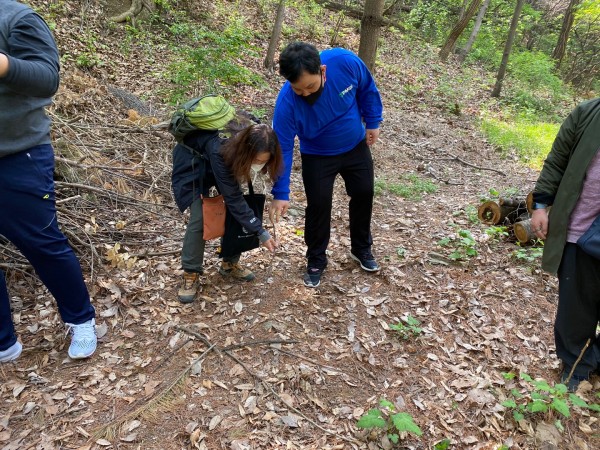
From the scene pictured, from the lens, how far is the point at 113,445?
2.33 metres

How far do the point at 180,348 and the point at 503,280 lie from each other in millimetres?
3165

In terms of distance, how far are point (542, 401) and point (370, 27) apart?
5.60m

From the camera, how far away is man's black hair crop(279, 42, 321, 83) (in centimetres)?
270

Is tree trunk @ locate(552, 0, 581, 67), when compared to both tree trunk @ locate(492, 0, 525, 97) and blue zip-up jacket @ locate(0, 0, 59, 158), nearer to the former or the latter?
tree trunk @ locate(492, 0, 525, 97)

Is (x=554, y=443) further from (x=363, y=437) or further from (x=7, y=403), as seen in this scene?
(x=7, y=403)

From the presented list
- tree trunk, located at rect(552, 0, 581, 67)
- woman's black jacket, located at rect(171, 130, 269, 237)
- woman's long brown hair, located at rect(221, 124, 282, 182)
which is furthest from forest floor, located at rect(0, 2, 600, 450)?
tree trunk, located at rect(552, 0, 581, 67)

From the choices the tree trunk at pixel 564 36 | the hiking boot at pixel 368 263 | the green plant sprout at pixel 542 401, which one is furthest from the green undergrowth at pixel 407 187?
the tree trunk at pixel 564 36

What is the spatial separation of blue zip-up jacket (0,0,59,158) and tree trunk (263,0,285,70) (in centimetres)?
815

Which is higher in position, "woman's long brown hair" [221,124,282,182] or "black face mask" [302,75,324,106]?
"black face mask" [302,75,324,106]

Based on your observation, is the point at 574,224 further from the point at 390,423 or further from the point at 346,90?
the point at 346,90

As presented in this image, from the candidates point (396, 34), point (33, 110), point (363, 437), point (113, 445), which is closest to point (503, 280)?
point (363, 437)

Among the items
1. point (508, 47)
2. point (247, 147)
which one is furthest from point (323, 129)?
point (508, 47)

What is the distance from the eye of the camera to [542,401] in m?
2.60

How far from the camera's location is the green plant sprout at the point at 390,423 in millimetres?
2309
